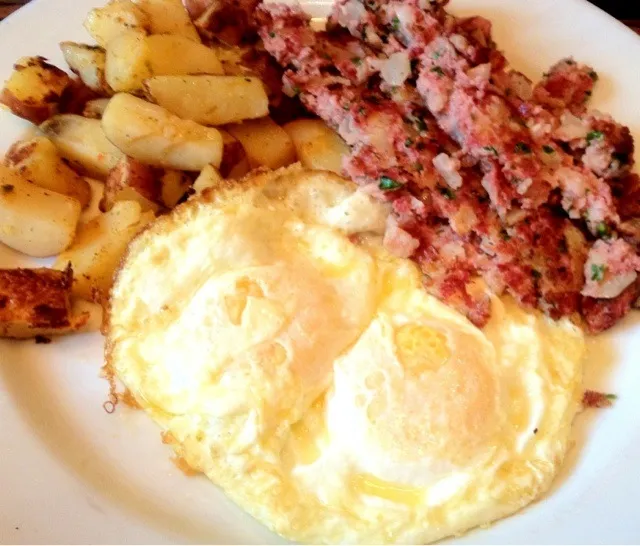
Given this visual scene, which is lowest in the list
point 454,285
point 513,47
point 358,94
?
point 454,285

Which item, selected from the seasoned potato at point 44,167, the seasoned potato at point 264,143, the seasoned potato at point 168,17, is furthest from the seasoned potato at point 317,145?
the seasoned potato at point 44,167

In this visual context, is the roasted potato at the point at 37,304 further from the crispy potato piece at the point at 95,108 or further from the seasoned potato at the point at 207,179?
the crispy potato piece at the point at 95,108

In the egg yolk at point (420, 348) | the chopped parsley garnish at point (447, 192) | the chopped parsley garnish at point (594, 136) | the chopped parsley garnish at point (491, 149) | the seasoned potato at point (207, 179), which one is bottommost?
the seasoned potato at point (207, 179)

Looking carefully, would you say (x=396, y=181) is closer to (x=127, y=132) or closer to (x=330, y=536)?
(x=127, y=132)

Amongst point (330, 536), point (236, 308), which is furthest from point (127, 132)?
point (330, 536)

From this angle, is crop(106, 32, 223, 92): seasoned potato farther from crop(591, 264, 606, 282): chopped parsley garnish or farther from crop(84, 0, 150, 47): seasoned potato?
crop(591, 264, 606, 282): chopped parsley garnish

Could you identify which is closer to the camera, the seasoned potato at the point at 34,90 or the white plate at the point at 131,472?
the white plate at the point at 131,472
